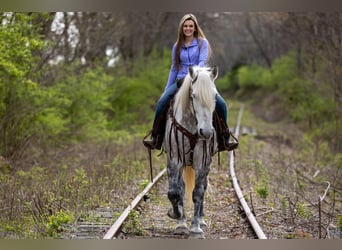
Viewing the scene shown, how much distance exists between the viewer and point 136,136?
23.7m

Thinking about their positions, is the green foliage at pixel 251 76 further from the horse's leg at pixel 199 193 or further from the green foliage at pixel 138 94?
the horse's leg at pixel 199 193

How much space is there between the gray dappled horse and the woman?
0.23m

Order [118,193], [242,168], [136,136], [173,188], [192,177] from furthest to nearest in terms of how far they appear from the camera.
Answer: [136,136]
[242,168]
[118,193]
[192,177]
[173,188]

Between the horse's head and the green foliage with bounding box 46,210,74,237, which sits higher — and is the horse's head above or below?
above

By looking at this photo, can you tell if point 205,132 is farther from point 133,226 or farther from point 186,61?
point 133,226

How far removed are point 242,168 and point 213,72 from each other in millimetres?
8835

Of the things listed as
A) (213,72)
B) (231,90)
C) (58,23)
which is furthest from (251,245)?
(231,90)

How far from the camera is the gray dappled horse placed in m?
7.05

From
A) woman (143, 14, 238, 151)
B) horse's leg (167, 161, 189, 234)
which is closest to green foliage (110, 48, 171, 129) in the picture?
woman (143, 14, 238, 151)

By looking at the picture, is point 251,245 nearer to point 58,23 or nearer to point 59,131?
point 59,131

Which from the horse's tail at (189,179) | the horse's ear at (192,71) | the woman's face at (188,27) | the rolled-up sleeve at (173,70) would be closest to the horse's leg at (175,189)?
the horse's tail at (189,179)

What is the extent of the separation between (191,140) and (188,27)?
1.49 meters

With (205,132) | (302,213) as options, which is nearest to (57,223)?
(205,132)

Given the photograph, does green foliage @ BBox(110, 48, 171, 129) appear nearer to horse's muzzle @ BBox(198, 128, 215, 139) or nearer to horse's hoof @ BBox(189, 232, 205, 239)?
horse's hoof @ BBox(189, 232, 205, 239)
